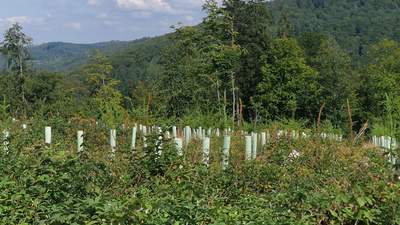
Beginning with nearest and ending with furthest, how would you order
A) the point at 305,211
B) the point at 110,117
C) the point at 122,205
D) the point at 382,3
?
the point at 122,205 < the point at 305,211 < the point at 110,117 < the point at 382,3

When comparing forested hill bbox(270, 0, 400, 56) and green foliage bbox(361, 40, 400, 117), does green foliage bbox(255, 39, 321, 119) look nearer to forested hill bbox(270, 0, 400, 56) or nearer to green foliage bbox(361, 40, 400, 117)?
green foliage bbox(361, 40, 400, 117)

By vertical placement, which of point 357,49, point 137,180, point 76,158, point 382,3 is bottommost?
point 137,180

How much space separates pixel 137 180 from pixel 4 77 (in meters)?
36.4

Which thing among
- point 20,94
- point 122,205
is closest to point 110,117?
point 122,205

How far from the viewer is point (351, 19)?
13738 cm

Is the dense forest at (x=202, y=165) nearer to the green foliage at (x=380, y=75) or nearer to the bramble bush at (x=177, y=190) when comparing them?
the bramble bush at (x=177, y=190)

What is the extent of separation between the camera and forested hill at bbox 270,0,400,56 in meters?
112

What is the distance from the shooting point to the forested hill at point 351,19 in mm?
112250

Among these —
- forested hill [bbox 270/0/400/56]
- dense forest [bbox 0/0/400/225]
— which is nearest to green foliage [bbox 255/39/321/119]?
dense forest [bbox 0/0/400/225]

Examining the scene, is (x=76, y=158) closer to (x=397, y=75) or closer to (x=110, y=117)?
(x=110, y=117)

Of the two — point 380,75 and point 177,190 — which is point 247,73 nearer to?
point 380,75

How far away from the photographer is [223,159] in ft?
24.1

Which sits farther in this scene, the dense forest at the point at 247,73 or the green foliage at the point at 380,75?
the green foliage at the point at 380,75

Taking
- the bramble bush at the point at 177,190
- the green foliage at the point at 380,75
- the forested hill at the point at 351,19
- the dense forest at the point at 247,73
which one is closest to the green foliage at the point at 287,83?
the dense forest at the point at 247,73
